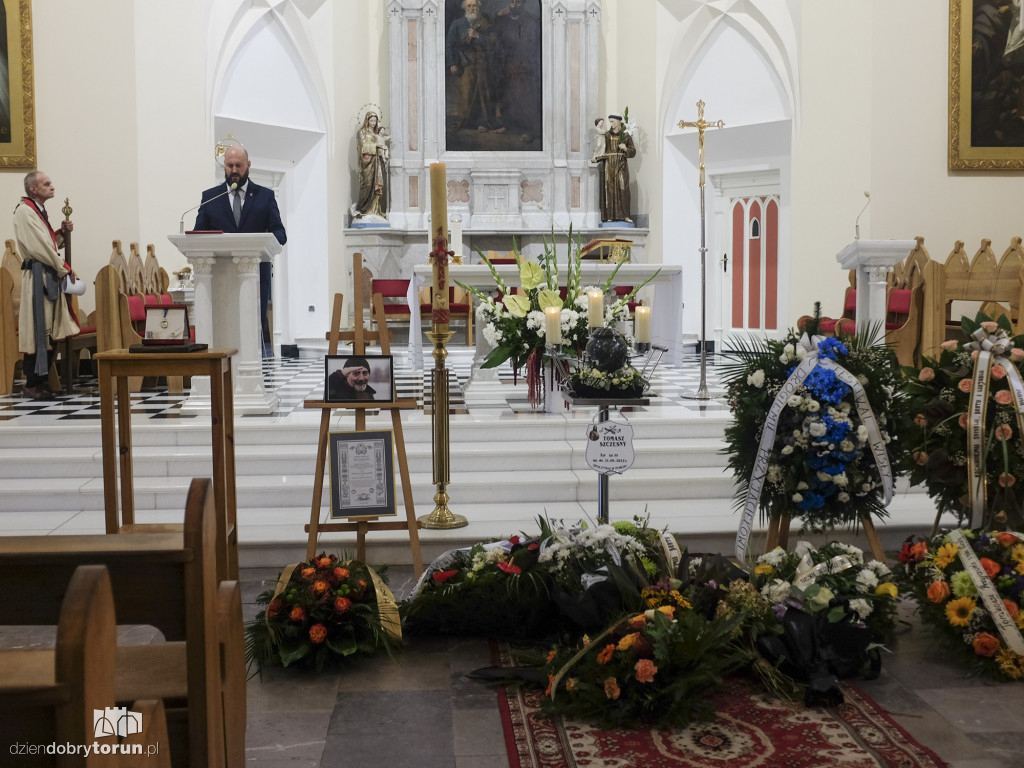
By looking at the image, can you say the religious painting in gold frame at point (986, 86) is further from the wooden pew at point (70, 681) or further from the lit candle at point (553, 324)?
the wooden pew at point (70, 681)

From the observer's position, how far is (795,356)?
3.77m

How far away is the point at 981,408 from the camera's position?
3.53 metres

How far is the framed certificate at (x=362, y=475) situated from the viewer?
160 inches

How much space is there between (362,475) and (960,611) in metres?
2.21

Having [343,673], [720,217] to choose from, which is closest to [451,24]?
[720,217]

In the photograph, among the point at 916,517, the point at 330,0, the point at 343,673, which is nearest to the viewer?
the point at 343,673

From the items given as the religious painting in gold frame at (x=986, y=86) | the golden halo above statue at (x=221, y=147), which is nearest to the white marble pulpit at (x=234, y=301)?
the golden halo above statue at (x=221, y=147)

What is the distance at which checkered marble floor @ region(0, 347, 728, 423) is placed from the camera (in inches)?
267

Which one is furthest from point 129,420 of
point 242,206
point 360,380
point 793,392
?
point 242,206

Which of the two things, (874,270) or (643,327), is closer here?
(643,327)

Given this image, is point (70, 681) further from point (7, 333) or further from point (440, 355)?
point (7, 333)

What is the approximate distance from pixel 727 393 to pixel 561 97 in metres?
10.2

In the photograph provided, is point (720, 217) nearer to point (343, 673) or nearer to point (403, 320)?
point (403, 320)

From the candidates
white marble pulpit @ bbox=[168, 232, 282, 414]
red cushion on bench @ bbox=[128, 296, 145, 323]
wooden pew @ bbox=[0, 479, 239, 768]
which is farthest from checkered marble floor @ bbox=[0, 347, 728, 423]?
wooden pew @ bbox=[0, 479, 239, 768]
